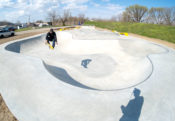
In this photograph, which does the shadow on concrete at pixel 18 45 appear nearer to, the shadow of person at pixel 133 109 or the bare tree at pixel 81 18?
the shadow of person at pixel 133 109

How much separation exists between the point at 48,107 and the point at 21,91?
1.17 meters

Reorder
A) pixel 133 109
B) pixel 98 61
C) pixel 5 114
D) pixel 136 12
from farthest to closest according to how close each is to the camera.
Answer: pixel 136 12
pixel 98 61
pixel 5 114
pixel 133 109

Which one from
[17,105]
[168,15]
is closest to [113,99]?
[17,105]

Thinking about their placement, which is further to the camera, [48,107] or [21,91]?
[21,91]

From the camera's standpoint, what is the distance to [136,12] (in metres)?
51.3

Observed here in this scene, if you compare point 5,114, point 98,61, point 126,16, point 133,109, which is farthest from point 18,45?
point 126,16

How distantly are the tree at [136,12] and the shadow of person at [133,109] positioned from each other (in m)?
58.3

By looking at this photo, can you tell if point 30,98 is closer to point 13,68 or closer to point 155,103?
point 13,68

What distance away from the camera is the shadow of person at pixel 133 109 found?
2196 millimetres

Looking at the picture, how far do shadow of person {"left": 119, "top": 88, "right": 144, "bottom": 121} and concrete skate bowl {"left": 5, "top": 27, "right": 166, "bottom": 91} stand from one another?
1.18m

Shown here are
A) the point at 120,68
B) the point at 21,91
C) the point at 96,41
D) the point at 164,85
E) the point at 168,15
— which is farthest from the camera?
the point at 168,15

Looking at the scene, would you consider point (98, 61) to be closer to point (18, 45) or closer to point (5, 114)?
point (5, 114)

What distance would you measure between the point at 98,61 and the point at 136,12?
55092 mm

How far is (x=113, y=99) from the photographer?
8.66 ft
